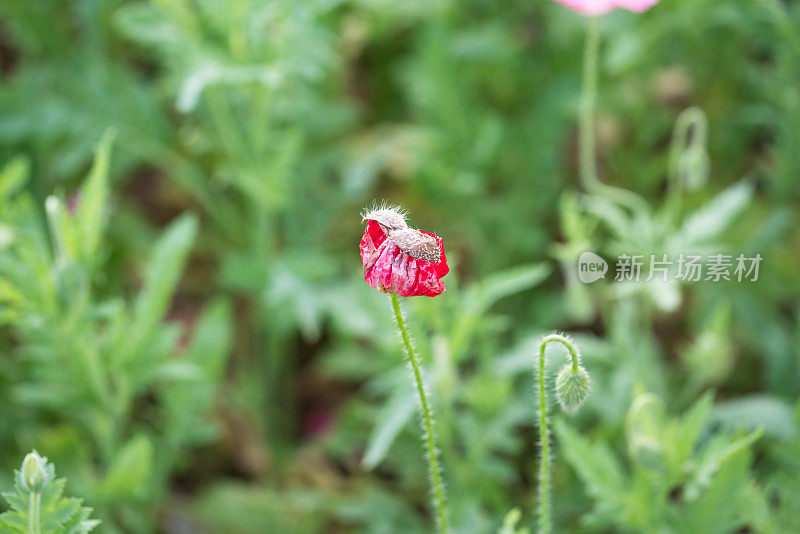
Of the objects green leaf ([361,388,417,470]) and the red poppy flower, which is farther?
green leaf ([361,388,417,470])

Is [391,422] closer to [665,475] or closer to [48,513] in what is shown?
[665,475]

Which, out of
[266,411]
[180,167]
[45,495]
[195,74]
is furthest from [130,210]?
[45,495]

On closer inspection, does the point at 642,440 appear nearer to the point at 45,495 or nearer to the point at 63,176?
the point at 45,495

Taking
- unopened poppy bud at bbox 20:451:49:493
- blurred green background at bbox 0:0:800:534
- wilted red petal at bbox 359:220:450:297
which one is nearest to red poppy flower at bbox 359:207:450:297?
wilted red petal at bbox 359:220:450:297

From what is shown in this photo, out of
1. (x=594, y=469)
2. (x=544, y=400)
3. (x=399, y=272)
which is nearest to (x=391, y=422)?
(x=594, y=469)

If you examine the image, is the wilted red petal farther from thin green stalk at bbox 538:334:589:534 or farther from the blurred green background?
the blurred green background

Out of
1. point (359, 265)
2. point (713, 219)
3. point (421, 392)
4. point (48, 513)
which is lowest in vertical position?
point (48, 513)
